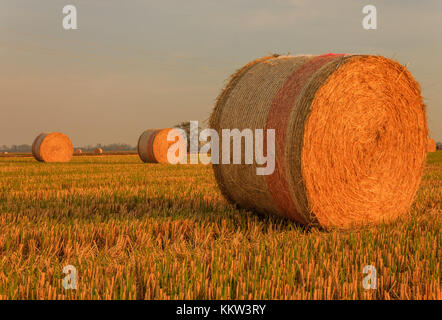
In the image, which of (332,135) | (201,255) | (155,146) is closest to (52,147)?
(155,146)

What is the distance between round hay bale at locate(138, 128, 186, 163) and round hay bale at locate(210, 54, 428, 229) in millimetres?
14388

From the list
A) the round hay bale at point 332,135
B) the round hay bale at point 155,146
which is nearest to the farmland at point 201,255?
the round hay bale at point 332,135

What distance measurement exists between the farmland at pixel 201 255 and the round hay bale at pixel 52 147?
57.4ft

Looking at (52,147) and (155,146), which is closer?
(155,146)

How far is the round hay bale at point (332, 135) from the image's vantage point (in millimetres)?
5102

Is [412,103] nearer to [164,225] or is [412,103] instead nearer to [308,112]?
[308,112]

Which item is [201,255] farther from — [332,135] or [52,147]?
[52,147]

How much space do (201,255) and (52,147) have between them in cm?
2146

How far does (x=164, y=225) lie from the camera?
509cm

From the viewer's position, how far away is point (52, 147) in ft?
75.9

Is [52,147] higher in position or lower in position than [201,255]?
higher

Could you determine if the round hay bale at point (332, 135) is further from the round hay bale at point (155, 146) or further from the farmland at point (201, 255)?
the round hay bale at point (155, 146)

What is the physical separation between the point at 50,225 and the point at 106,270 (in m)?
2.03
